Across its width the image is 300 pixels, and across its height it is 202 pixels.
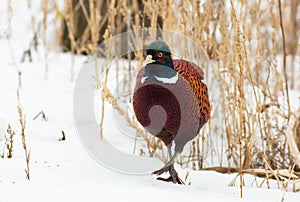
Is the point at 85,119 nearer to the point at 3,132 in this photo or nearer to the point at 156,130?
the point at 3,132

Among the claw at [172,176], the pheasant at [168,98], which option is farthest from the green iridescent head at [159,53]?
the claw at [172,176]

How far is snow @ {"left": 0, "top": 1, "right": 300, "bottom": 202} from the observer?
2.03 metres

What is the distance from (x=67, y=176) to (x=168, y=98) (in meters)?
0.55

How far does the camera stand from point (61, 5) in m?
5.73

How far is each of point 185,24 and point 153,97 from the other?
98cm

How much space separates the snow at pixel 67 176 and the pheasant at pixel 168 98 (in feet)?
0.73

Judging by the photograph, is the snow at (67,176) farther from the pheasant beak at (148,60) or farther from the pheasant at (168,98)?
the pheasant beak at (148,60)

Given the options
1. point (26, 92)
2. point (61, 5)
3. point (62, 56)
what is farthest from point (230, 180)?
point (61, 5)

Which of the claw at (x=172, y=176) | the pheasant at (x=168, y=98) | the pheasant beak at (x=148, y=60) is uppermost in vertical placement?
the pheasant beak at (x=148, y=60)

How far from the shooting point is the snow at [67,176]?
6.66 feet

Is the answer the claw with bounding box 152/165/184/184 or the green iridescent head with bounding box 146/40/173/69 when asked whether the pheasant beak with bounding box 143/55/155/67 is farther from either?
the claw with bounding box 152/165/184/184

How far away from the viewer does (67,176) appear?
220 cm

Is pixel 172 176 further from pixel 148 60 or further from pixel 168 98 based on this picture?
pixel 148 60

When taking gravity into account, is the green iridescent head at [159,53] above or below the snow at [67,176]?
above
